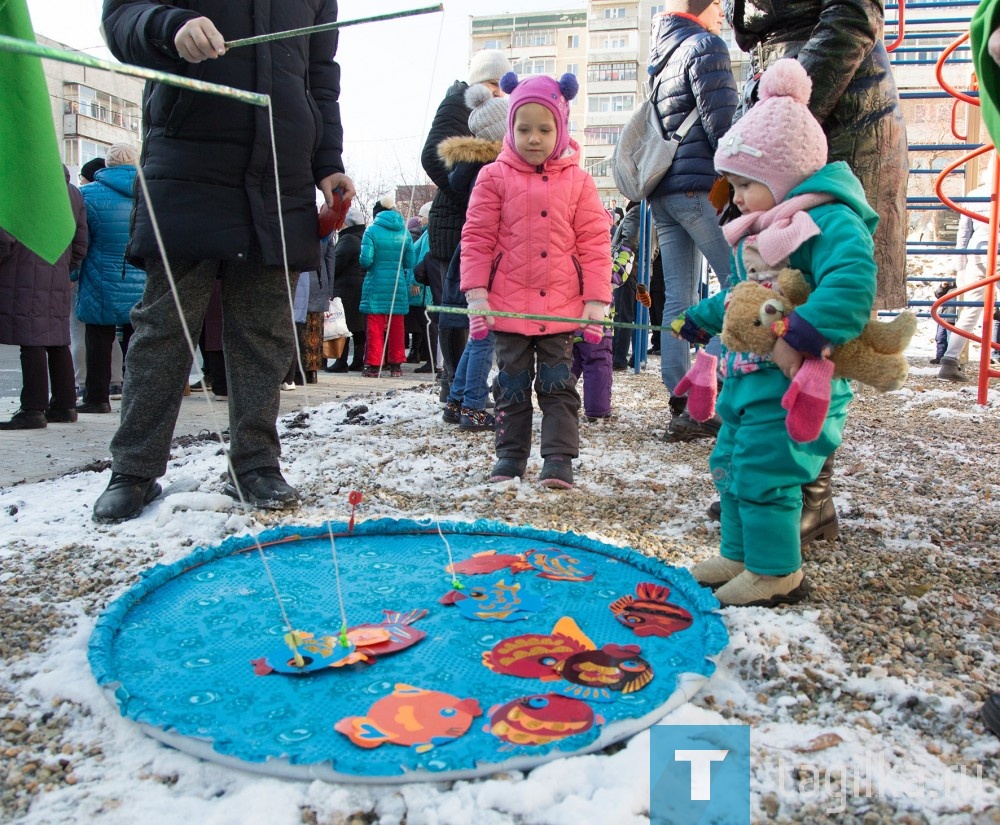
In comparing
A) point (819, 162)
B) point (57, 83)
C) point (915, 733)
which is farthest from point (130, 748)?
point (57, 83)

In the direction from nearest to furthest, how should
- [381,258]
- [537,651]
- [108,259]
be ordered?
[537,651] → [108,259] → [381,258]

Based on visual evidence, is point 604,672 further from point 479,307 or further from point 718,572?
point 479,307

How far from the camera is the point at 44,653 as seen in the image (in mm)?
1725

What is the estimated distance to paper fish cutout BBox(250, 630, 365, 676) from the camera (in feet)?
5.36

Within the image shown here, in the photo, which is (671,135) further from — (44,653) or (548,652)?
(44,653)

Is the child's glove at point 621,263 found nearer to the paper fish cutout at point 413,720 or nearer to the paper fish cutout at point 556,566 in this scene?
the paper fish cutout at point 556,566

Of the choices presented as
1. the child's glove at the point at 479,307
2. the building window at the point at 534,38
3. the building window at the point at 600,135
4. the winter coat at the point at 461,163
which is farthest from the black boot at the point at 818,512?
the building window at the point at 534,38

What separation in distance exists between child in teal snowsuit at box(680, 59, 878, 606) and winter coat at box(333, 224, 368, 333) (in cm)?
701

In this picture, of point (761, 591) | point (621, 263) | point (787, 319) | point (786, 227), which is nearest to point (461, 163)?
point (621, 263)

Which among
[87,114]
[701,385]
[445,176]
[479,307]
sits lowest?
[701,385]

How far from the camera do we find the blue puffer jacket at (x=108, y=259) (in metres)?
5.04

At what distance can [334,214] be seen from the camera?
9.63ft

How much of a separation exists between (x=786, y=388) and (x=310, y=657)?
48.5 inches

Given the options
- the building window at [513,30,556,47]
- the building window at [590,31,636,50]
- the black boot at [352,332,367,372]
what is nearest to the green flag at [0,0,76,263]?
the black boot at [352,332,367,372]
